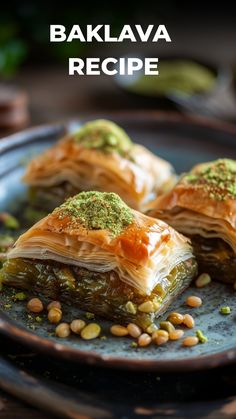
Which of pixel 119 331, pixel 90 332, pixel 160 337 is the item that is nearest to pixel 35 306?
pixel 90 332

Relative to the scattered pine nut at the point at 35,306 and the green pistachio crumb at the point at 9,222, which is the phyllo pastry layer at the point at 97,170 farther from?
the scattered pine nut at the point at 35,306

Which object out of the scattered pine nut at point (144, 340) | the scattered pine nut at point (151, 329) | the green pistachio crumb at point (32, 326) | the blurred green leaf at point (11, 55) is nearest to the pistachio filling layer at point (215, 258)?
the scattered pine nut at point (151, 329)

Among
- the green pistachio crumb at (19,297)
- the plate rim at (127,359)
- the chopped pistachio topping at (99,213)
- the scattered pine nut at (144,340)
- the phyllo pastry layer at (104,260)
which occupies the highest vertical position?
the chopped pistachio topping at (99,213)

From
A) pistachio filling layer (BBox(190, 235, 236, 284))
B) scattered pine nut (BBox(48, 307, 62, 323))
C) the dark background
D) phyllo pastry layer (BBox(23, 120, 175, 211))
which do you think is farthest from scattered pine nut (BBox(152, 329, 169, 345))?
the dark background

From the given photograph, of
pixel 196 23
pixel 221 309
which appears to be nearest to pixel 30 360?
pixel 221 309

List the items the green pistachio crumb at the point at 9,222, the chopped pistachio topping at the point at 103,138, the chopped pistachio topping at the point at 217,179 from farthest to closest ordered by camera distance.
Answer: the chopped pistachio topping at the point at 103,138, the green pistachio crumb at the point at 9,222, the chopped pistachio topping at the point at 217,179

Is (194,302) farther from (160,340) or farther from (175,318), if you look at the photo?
(160,340)

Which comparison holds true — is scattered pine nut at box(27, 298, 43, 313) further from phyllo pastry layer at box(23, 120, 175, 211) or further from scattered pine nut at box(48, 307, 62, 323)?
phyllo pastry layer at box(23, 120, 175, 211)
